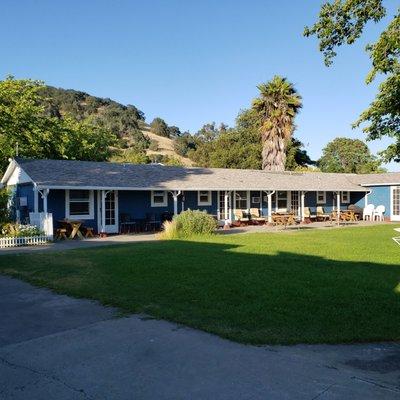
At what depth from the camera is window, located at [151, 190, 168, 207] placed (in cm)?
2498

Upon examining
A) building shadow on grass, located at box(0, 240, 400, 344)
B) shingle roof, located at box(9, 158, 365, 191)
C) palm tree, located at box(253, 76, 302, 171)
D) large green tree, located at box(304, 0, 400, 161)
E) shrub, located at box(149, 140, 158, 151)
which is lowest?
building shadow on grass, located at box(0, 240, 400, 344)

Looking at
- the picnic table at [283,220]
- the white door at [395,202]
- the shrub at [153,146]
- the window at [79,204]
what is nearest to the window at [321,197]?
the white door at [395,202]

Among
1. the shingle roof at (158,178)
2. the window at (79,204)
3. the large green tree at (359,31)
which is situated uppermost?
the large green tree at (359,31)

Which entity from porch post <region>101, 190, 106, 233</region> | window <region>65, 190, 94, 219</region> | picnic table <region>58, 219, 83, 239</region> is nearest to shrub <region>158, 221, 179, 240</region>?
picnic table <region>58, 219, 83, 239</region>

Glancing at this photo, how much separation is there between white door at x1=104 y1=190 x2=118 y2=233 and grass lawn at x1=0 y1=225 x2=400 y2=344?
7.54 metres

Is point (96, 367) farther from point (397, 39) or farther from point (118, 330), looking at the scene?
point (397, 39)

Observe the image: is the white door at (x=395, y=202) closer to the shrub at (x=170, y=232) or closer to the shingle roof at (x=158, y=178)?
the shingle roof at (x=158, y=178)

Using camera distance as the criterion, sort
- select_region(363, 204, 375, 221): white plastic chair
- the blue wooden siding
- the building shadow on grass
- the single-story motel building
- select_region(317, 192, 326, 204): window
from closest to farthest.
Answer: the building shadow on grass
the blue wooden siding
the single-story motel building
select_region(363, 204, 375, 221): white plastic chair
select_region(317, 192, 326, 204): window

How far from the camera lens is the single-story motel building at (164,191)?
21.5 meters

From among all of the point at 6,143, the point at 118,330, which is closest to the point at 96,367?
the point at 118,330

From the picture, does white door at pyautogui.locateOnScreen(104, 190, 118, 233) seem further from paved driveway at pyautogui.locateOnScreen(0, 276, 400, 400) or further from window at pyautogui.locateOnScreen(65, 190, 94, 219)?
paved driveway at pyautogui.locateOnScreen(0, 276, 400, 400)

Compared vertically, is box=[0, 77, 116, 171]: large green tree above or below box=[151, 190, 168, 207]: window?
above

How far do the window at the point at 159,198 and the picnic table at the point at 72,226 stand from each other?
5.16 meters

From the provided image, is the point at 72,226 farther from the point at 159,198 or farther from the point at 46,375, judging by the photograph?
the point at 46,375
